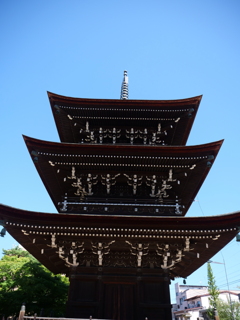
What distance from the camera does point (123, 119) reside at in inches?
627

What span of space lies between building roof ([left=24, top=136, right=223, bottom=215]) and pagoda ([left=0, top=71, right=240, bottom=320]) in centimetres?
5

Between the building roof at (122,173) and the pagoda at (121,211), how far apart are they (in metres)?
0.05

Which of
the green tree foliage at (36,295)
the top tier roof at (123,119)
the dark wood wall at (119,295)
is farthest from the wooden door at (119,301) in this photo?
the green tree foliage at (36,295)

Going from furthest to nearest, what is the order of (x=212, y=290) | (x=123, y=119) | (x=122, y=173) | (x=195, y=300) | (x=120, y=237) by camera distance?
(x=195, y=300) → (x=212, y=290) → (x=123, y=119) → (x=122, y=173) → (x=120, y=237)

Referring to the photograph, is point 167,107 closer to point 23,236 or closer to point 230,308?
point 23,236

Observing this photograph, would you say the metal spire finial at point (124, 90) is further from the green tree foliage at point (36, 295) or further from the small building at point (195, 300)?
the small building at point (195, 300)

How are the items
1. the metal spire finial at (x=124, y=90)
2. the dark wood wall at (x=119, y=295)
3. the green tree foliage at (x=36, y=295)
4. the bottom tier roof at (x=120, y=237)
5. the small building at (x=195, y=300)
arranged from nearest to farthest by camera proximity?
the bottom tier roof at (x=120, y=237) < the dark wood wall at (x=119, y=295) < the green tree foliage at (x=36, y=295) < the metal spire finial at (x=124, y=90) < the small building at (x=195, y=300)

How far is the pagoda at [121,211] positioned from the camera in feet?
34.0

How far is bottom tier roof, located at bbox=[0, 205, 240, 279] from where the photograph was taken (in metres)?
10.2

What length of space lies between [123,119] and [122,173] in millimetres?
4023

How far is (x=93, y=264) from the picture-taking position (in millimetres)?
11695

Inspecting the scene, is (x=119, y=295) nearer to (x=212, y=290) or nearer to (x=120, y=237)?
(x=120, y=237)

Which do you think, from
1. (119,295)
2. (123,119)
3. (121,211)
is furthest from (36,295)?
(123,119)

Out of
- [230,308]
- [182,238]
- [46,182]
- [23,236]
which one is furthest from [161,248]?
[230,308]
